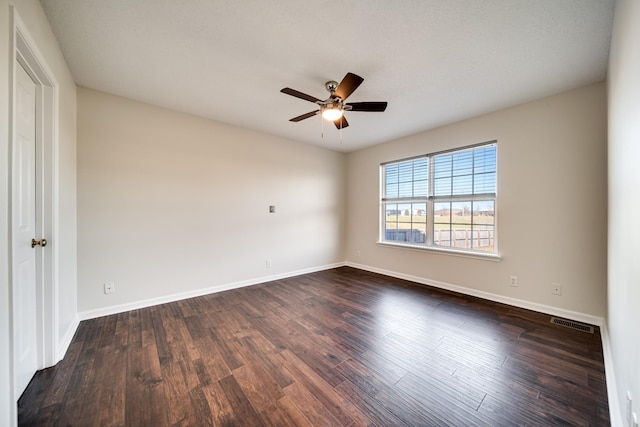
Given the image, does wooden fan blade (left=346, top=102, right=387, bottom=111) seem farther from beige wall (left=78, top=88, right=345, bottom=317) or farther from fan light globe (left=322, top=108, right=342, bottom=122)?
beige wall (left=78, top=88, right=345, bottom=317)

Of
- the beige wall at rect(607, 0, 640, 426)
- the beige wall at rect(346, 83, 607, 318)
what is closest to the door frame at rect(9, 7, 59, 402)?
the beige wall at rect(607, 0, 640, 426)

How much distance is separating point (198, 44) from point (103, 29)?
66 cm

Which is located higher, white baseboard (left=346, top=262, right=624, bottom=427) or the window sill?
the window sill

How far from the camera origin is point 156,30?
5.85 ft

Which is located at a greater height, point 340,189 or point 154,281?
point 340,189

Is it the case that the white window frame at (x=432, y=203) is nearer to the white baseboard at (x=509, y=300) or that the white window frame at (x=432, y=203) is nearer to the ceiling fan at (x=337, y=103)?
the white baseboard at (x=509, y=300)

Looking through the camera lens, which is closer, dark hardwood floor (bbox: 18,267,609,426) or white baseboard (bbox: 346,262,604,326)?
dark hardwood floor (bbox: 18,267,609,426)

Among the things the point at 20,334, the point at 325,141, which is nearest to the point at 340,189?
the point at 325,141

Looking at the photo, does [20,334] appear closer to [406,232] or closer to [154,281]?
[154,281]

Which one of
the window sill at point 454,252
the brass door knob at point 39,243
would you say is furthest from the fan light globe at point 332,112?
the window sill at point 454,252

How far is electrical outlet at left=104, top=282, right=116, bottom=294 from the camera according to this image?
2.69 metres

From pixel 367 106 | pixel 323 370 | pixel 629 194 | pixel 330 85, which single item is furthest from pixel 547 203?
pixel 323 370

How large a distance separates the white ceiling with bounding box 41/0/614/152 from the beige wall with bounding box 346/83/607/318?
0.29 metres

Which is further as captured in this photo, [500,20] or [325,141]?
[325,141]
